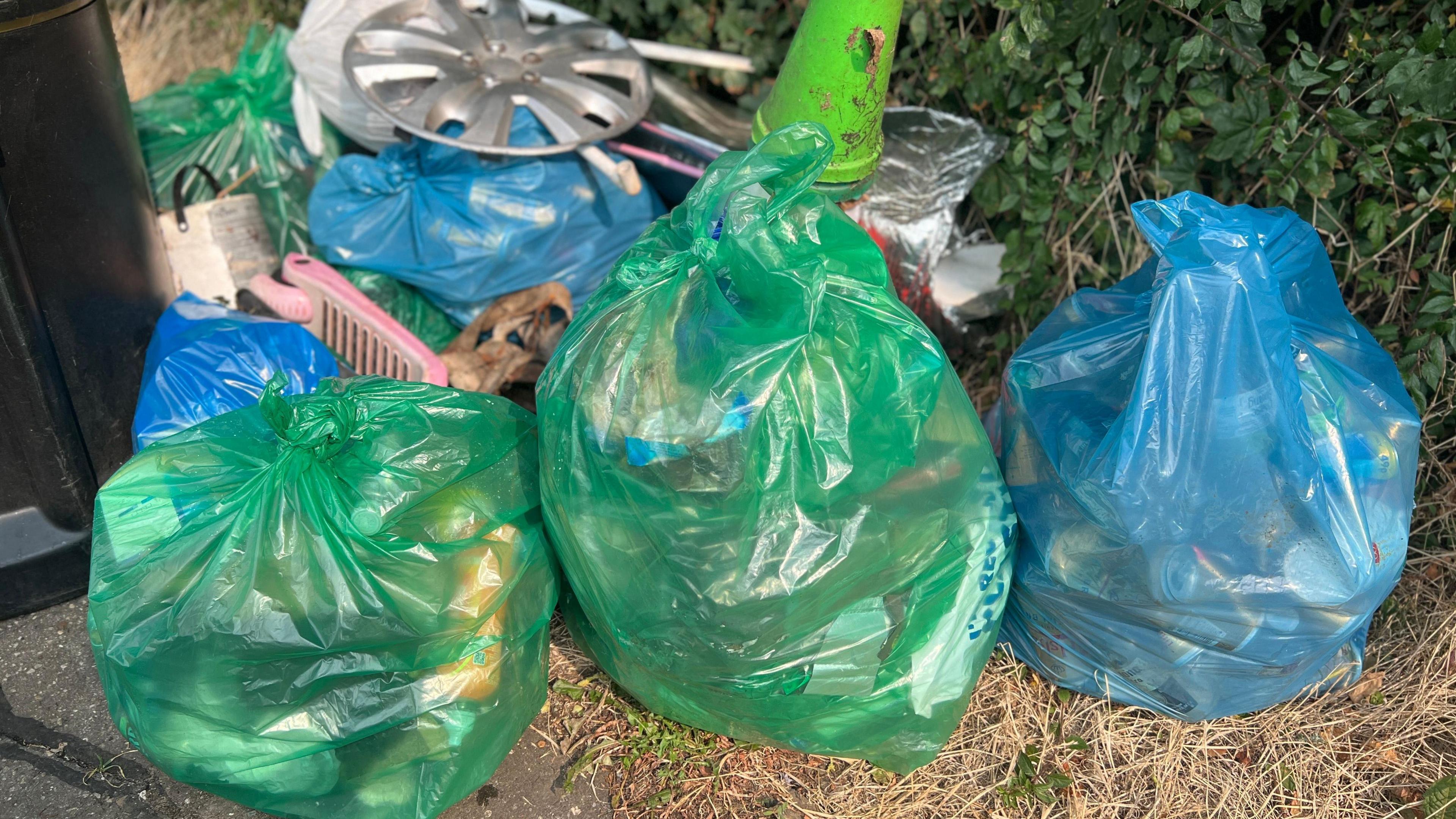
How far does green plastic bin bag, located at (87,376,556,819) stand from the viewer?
61.2 inches

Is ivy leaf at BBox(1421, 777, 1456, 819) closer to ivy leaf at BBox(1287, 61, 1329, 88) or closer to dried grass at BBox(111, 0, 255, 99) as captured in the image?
ivy leaf at BBox(1287, 61, 1329, 88)

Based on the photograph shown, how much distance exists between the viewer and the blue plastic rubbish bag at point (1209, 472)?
1.58 metres

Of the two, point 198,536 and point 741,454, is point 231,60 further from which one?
point 741,454

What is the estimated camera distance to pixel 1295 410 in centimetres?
159

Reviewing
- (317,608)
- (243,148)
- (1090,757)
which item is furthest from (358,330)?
(1090,757)

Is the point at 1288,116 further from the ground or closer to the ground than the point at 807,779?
further from the ground

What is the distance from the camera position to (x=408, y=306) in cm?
263

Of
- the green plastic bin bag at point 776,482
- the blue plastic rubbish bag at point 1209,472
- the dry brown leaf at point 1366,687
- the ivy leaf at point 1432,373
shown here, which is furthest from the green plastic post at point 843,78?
the dry brown leaf at point 1366,687

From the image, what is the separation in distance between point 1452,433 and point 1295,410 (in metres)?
0.79

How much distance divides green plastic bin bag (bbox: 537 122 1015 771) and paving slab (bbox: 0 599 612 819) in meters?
0.27

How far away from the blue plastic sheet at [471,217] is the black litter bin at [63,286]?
461mm

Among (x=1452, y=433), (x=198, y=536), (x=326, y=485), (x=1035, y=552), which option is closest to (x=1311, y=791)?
(x=1035, y=552)

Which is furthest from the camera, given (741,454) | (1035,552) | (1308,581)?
(1035,552)

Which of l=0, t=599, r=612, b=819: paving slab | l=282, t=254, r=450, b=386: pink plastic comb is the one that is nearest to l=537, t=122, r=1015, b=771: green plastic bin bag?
l=0, t=599, r=612, b=819: paving slab
